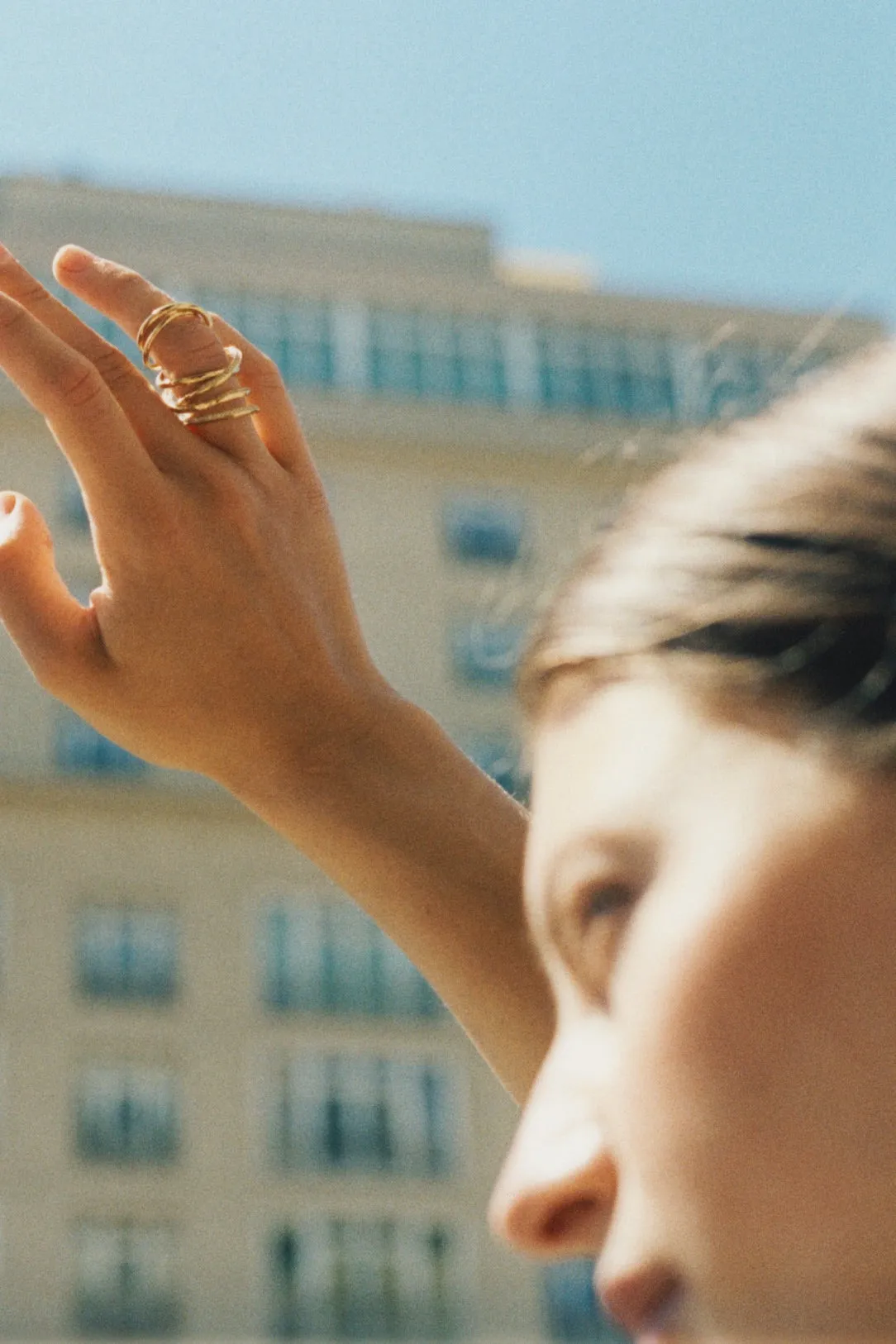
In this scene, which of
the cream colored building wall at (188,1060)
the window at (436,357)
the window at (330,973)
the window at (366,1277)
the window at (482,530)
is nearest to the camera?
the cream colored building wall at (188,1060)

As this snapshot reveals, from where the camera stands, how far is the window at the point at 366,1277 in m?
17.5

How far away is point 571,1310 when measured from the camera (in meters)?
17.7

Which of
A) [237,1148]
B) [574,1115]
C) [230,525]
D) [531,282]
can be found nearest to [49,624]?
[230,525]

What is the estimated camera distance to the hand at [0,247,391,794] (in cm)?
78

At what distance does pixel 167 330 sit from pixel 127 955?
17830 mm

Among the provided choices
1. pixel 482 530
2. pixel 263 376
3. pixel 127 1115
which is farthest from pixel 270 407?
pixel 482 530

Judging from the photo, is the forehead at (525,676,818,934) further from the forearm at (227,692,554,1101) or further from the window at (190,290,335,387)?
the window at (190,290,335,387)

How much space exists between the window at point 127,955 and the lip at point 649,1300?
1800cm

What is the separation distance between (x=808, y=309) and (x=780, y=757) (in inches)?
875

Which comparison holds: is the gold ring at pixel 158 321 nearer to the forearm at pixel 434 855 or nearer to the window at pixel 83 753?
the forearm at pixel 434 855

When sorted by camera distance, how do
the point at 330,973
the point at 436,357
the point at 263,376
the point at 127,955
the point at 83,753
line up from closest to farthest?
1. the point at 263,376
2. the point at 127,955
3. the point at 330,973
4. the point at 83,753
5. the point at 436,357

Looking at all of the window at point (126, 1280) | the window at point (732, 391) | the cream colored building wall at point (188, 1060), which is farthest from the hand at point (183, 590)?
the window at point (126, 1280)

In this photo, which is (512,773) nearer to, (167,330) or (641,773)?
(167,330)

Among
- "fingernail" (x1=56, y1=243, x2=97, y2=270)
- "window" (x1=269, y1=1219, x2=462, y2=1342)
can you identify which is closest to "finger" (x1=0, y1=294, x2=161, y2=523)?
"fingernail" (x1=56, y1=243, x2=97, y2=270)
